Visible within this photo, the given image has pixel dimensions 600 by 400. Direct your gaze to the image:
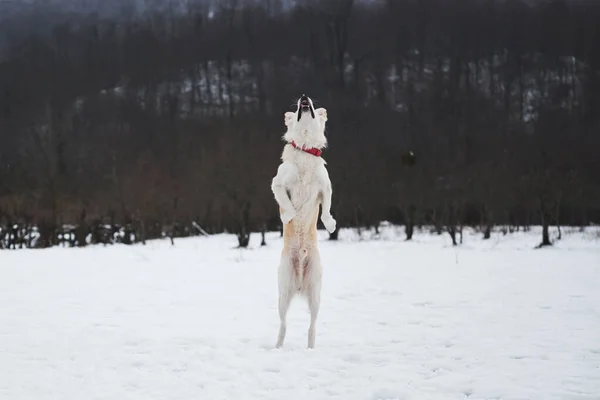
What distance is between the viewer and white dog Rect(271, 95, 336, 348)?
5.91 metres

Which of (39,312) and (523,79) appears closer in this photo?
(39,312)

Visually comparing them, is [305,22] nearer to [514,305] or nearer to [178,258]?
[178,258]

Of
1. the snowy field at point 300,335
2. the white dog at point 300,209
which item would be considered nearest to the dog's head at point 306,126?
the white dog at point 300,209

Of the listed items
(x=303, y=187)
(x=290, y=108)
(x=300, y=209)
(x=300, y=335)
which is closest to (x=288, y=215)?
(x=300, y=209)

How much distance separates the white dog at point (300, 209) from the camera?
591 centimetres

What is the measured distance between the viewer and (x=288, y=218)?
19.2 feet

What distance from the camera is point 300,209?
596cm

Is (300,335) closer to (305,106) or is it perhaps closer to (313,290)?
(313,290)

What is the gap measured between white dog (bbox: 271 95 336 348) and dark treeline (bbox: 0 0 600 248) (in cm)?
1945

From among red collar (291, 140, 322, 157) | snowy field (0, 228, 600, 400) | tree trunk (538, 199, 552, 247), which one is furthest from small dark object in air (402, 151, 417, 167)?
red collar (291, 140, 322, 157)

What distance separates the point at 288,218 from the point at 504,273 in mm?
10241

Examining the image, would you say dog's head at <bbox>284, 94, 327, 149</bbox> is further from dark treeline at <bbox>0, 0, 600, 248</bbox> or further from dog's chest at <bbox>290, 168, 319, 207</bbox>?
dark treeline at <bbox>0, 0, 600, 248</bbox>

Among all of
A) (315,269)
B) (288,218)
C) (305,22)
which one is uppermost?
(305,22)

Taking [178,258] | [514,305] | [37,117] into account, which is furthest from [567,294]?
[37,117]
